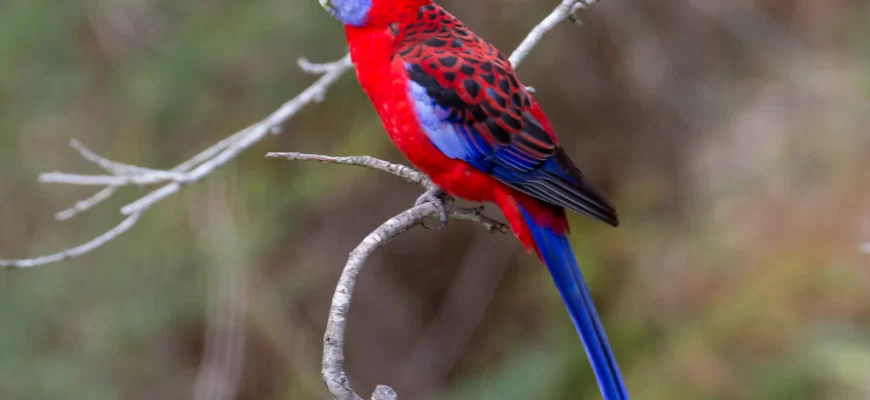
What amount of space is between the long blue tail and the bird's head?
2.60 feet

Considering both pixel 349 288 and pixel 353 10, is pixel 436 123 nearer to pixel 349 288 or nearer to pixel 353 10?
pixel 353 10

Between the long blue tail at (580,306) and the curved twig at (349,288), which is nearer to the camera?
the curved twig at (349,288)

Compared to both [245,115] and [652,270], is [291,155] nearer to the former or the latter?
[245,115]

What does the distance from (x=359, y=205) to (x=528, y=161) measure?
250 centimetres

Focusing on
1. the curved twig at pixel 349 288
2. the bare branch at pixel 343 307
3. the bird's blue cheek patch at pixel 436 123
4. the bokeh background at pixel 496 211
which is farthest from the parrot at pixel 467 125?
the bokeh background at pixel 496 211

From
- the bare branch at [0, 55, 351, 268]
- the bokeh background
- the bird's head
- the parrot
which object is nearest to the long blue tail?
the parrot

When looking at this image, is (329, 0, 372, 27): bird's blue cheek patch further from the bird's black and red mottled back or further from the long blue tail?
the long blue tail

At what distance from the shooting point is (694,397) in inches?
149

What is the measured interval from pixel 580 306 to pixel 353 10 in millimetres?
1208

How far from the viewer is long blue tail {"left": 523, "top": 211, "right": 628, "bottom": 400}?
8.32 ft

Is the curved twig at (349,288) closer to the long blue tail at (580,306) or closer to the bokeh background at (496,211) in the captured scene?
the long blue tail at (580,306)

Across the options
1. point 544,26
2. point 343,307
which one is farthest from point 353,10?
point 343,307

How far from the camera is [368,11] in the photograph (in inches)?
109

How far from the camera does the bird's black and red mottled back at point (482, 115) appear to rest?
270 cm
